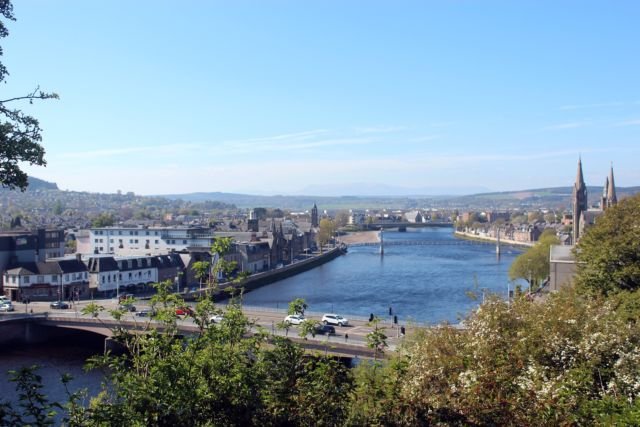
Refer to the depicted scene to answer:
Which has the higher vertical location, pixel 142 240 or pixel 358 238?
pixel 142 240

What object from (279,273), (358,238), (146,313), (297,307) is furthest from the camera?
(358,238)

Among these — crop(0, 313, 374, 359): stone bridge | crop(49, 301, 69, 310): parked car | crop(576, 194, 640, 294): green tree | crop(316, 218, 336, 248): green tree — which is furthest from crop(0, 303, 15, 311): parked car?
crop(316, 218, 336, 248): green tree

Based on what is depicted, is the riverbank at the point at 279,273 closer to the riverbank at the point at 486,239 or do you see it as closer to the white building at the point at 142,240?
the white building at the point at 142,240

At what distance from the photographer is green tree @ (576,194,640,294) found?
57.2ft

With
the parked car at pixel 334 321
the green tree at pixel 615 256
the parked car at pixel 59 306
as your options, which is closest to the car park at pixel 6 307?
the parked car at pixel 59 306

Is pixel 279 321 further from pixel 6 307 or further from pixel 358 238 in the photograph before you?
pixel 358 238

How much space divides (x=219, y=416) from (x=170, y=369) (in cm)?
62

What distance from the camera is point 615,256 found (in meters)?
17.7

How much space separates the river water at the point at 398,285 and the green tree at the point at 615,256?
8.68ft

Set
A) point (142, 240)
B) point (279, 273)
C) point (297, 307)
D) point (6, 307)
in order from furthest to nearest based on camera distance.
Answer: point (279, 273), point (142, 240), point (6, 307), point (297, 307)

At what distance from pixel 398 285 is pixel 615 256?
90.3ft

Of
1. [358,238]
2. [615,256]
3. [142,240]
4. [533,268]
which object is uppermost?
[615,256]

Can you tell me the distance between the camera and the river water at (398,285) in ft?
113

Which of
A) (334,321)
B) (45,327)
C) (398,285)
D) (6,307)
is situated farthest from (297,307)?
(398,285)
